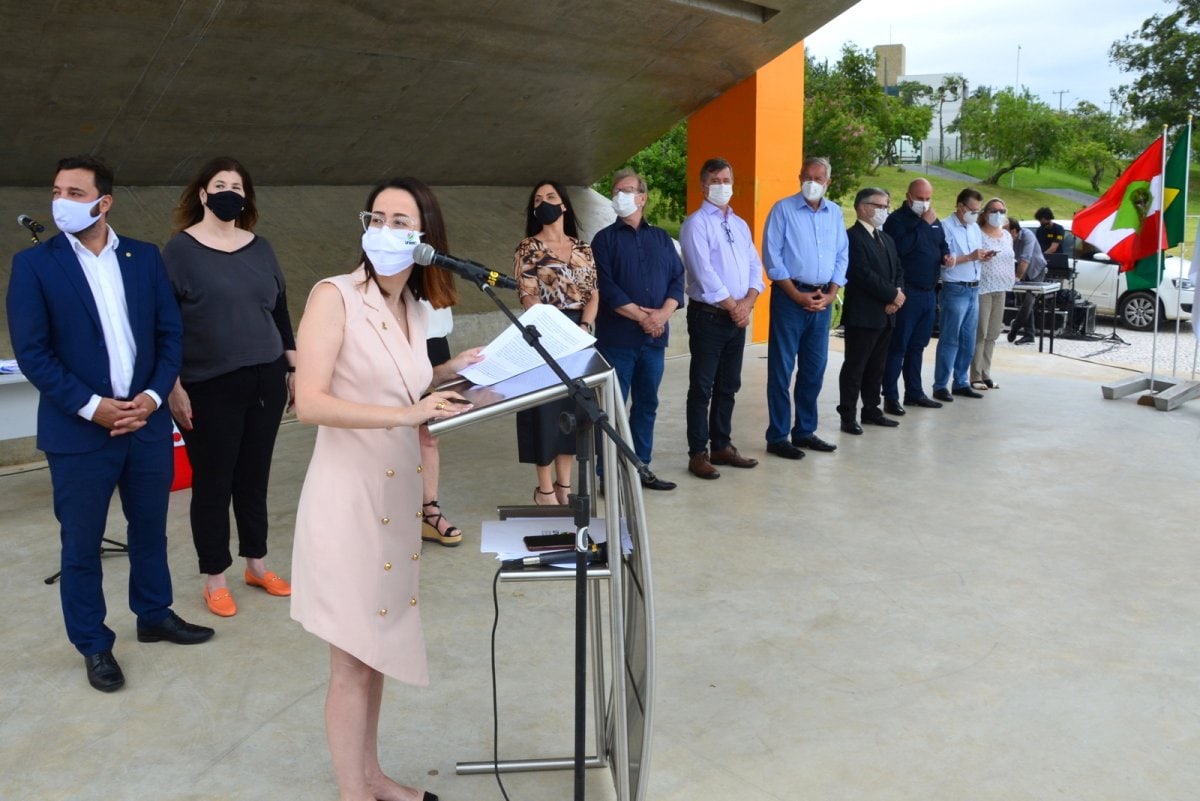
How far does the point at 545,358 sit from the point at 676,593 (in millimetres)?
2316

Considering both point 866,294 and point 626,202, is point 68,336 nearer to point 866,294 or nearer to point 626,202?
point 626,202

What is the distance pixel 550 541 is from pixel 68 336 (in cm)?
187

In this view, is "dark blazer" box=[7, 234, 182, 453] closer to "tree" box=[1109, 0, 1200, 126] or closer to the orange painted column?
the orange painted column

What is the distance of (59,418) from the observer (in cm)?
325

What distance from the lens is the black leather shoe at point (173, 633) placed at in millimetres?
3689

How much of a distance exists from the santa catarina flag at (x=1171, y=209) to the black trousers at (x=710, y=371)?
4001 mm

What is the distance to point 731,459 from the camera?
19.9ft

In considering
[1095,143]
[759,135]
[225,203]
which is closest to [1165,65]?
[1095,143]

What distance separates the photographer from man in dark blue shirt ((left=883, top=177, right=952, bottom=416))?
747 cm

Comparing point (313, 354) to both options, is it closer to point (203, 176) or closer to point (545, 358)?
point (545, 358)

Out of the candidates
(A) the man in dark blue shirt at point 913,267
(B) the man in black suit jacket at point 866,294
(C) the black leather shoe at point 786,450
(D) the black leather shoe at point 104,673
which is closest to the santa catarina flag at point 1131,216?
(A) the man in dark blue shirt at point 913,267

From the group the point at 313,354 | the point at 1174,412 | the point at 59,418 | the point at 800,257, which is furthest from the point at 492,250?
the point at 313,354

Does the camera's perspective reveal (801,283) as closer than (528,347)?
No

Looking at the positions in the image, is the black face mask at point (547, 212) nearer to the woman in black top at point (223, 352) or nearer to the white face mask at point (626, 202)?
the white face mask at point (626, 202)
